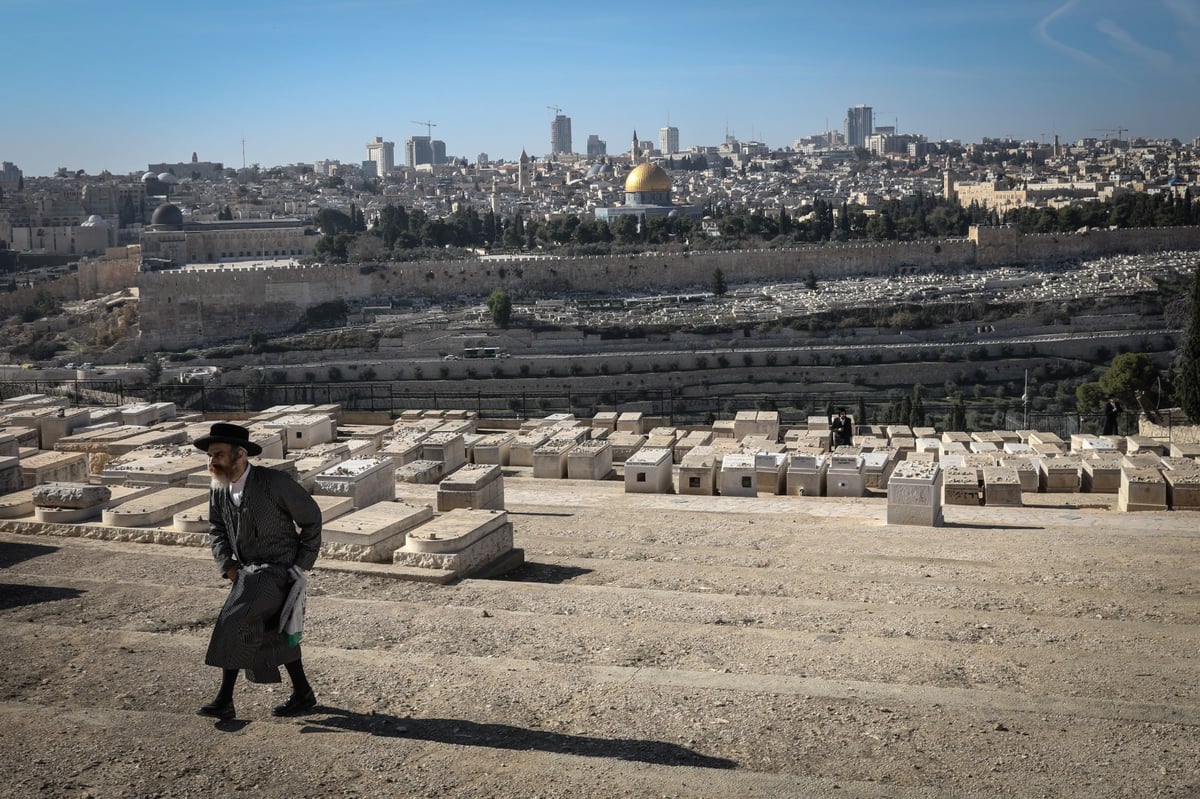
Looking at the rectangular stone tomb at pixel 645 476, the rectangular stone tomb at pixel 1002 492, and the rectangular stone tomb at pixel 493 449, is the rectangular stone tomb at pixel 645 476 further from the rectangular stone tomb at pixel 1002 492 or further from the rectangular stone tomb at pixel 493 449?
the rectangular stone tomb at pixel 1002 492

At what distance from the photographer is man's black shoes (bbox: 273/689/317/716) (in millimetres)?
3371

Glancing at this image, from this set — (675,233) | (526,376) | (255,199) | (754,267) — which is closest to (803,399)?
(526,376)

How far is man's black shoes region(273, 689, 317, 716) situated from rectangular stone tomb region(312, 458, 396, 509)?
262 cm

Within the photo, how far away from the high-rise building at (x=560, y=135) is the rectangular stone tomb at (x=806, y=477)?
5692 inches

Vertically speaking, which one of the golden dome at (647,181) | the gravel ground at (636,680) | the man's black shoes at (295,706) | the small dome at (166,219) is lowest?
the gravel ground at (636,680)

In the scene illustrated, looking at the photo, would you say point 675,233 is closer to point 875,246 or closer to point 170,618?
point 875,246

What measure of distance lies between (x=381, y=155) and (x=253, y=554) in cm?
13144

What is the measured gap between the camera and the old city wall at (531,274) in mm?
34062

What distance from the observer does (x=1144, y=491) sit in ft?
A: 24.6

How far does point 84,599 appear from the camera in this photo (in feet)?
14.7

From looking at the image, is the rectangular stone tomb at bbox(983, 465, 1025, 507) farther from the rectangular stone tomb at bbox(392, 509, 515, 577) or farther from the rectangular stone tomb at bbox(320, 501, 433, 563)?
the rectangular stone tomb at bbox(320, 501, 433, 563)

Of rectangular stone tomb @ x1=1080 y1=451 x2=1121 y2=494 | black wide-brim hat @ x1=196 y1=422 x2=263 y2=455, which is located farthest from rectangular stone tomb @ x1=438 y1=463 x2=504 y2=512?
rectangular stone tomb @ x1=1080 y1=451 x2=1121 y2=494

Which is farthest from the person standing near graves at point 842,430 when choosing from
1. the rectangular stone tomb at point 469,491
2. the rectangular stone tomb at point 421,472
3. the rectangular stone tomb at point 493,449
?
the rectangular stone tomb at point 469,491

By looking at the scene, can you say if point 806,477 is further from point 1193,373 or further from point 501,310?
point 501,310
